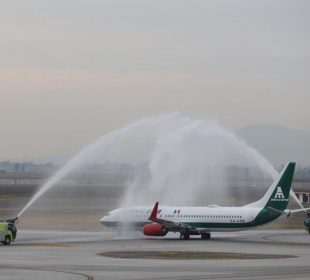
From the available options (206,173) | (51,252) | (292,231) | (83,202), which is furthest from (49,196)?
(51,252)

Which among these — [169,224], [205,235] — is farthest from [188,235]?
[169,224]

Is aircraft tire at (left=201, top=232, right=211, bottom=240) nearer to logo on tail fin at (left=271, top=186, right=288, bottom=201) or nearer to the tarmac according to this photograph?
the tarmac

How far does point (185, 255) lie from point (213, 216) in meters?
23.8

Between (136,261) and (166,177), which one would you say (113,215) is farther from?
(136,261)

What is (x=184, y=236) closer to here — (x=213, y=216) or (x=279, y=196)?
(x=213, y=216)

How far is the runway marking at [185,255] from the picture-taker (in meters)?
69.0

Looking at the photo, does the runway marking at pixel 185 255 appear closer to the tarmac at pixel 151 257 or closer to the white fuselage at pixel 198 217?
the tarmac at pixel 151 257

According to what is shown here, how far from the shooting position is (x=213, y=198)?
173125 mm

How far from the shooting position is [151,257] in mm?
69062

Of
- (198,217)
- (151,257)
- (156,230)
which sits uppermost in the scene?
(198,217)

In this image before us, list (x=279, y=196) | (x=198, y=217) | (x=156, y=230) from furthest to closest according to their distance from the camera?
1. (x=198, y=217)
2. (x=156, y=230)
3. (x=279, y=196)

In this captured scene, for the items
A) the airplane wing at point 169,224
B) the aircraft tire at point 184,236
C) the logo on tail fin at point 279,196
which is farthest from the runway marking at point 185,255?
the aircraft tire at point 184,236

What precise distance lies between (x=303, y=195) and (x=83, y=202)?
1469 inches

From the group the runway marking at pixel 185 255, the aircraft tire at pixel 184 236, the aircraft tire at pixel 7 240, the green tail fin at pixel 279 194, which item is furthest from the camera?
the aircraft tire at pixel 184 236
